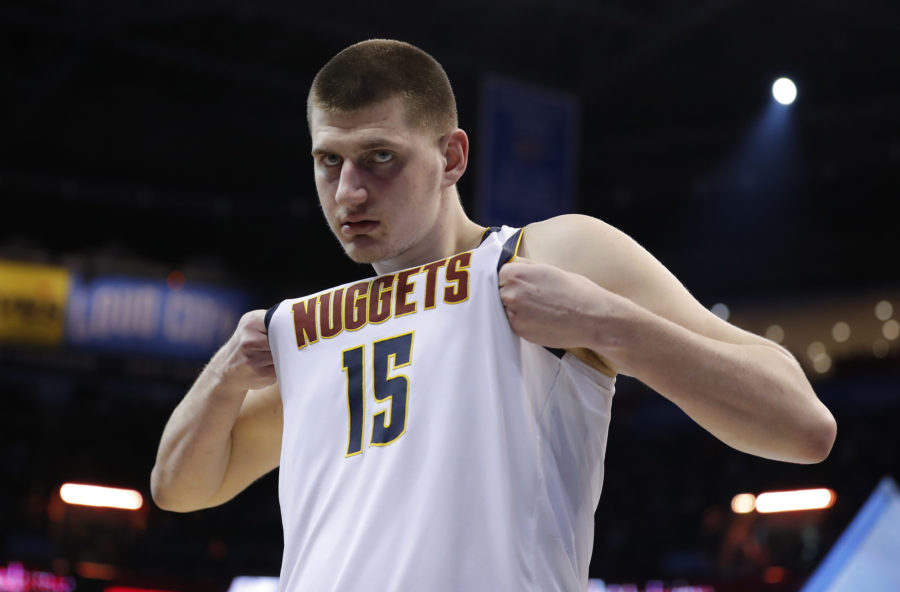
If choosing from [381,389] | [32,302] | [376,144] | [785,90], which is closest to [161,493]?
[381,389]

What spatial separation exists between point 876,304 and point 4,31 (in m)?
13.7

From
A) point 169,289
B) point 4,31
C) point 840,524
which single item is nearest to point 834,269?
point 840,524

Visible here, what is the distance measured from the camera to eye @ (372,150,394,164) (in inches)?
77.5

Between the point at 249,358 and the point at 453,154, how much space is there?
572 mm

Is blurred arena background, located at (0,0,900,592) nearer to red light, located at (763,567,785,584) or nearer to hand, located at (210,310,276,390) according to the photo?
red light, located at (763,567,785,584)

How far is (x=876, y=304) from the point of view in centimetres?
1762

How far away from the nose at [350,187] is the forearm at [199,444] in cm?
49

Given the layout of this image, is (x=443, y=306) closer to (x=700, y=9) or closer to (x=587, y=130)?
(x=700, y=9)

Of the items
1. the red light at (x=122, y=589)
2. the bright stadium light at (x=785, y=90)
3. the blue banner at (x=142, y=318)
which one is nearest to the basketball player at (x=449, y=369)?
the red light at (x=122, y=589)

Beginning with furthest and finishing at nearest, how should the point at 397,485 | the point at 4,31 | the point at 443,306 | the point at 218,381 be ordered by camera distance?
the point at 4,31
the point at 218,381
the point at 443,306
the point at 397,485

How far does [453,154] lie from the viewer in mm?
2100

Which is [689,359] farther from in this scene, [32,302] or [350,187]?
[32,302]

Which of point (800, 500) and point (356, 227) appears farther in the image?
point (800, 500)

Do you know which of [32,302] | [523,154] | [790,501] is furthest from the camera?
[32,302]
